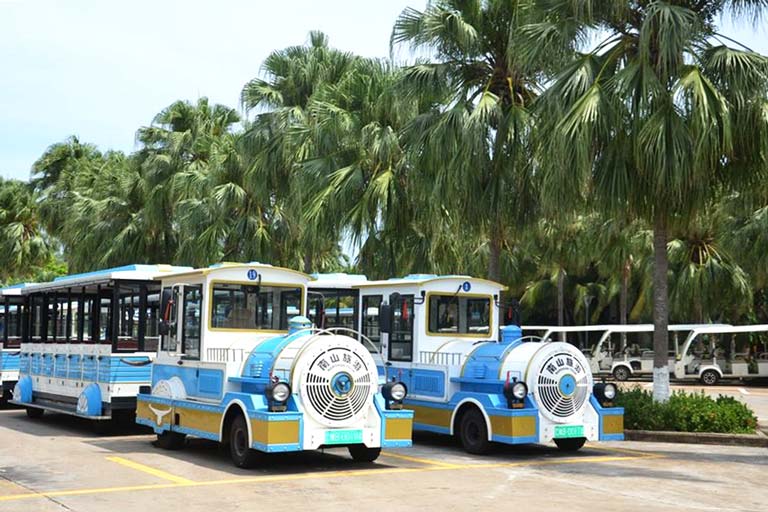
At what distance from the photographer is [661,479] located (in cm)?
1173

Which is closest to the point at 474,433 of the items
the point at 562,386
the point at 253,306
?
the point at 562,386

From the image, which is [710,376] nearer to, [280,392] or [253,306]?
[253,306]

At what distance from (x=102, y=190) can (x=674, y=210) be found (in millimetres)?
26565

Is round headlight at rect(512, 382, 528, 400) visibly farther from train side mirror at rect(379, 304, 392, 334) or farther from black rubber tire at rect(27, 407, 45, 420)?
black rubber tire at rect(27, 407, 45, 420)

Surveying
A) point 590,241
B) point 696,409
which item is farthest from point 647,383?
point 696,409

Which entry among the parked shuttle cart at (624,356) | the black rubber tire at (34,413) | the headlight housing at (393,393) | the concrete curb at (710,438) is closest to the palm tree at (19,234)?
the parked shuttle cart at (624,356)

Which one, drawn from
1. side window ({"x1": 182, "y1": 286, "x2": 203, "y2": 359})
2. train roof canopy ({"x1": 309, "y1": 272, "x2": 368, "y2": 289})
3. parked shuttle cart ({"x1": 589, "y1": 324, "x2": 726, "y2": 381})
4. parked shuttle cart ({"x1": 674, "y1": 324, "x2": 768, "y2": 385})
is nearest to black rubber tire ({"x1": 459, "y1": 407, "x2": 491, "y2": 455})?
train roof canopy ({"x1": 309, "y1": 272, "x2": 368, "y2": 289})

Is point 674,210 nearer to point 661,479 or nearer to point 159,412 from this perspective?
point 661,479

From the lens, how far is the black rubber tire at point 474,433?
13.9 m

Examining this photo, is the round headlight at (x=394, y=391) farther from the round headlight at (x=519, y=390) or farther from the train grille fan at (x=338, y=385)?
the round headlight at (x=519, y=390)

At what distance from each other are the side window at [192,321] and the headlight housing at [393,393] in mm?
2863

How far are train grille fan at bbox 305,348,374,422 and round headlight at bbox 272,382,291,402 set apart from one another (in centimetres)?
30

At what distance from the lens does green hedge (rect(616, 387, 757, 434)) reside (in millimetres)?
16047

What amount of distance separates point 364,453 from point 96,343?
21.2ft
